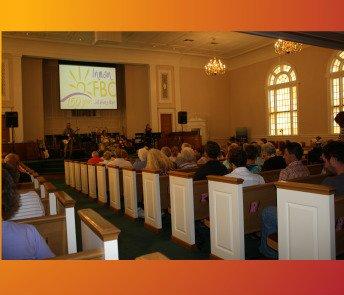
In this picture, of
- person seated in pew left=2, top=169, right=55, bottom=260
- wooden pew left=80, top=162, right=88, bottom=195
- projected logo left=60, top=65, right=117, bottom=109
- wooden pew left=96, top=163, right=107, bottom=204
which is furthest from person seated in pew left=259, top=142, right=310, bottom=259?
projected logo left=60, top=65, right=117, bottom=109

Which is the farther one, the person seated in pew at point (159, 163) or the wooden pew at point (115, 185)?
the wooden pew at point (115, 185)

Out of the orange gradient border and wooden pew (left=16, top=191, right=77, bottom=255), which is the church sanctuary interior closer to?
wooden pew (left=16, top=191, right=77, bottom=255)

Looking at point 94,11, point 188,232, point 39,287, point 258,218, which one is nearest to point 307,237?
point 258,218

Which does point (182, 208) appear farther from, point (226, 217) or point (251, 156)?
point (251, 156)

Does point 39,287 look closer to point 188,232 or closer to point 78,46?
point 188,232

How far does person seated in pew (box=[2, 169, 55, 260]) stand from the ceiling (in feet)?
33.4

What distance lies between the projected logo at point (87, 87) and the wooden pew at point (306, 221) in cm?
1235

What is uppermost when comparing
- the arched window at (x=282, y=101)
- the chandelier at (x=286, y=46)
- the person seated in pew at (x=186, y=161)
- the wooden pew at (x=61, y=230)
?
the chandelier at (x=286, y=46)

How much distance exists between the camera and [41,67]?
46.2 feet

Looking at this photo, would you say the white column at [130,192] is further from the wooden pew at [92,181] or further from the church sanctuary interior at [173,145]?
the wooden pew at [92,181]

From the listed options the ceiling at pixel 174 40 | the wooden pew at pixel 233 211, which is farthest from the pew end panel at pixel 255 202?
the ceiling at pixel 174 40

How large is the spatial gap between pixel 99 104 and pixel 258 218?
11843 mm

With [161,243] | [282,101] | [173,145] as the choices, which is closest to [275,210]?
[161,243]

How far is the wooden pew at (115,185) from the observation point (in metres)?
6.02
